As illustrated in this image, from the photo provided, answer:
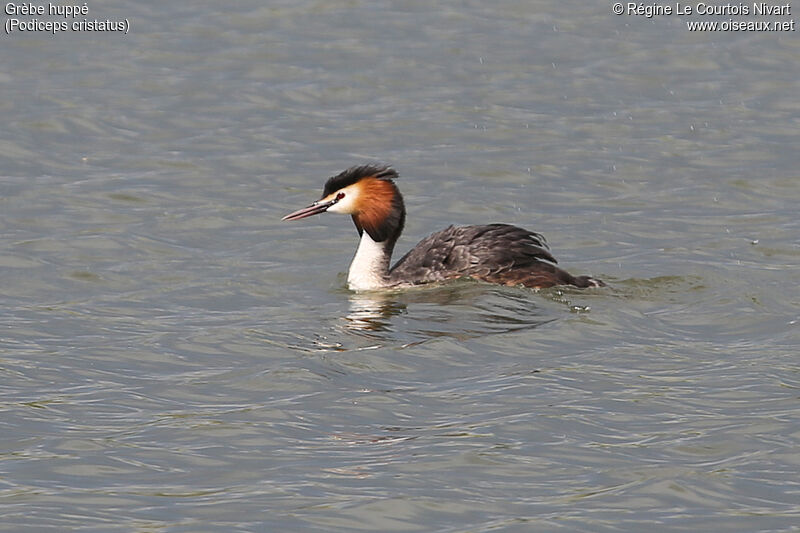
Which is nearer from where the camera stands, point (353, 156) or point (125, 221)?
point (125, 221)

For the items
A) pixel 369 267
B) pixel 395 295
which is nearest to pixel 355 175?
pixel 369 267

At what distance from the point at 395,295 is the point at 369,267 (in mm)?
374

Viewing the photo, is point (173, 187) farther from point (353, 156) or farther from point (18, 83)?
point (18, 83)

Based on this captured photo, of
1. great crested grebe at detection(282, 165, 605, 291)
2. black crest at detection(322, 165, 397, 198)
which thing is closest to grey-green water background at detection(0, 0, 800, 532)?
great crested grebe at detection(282, 165, 605, 291)

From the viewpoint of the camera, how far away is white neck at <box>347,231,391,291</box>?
12.6m

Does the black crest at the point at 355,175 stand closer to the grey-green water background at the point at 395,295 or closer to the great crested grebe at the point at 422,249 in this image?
the great crested grebe at the point at 422,249

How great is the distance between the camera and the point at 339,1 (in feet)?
71.7

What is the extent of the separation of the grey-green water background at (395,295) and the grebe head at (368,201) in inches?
21.6

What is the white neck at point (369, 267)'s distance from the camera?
41.2 feet

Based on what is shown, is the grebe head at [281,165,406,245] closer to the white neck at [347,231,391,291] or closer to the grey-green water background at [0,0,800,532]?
the white neck at [347,231,391,291]

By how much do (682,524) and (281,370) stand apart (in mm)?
3302

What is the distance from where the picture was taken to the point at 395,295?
489 inches

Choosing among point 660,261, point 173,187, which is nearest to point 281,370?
point 660,261

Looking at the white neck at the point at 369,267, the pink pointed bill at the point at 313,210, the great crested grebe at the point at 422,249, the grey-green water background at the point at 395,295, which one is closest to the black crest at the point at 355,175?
the great crested grebe at the point at 422,249
